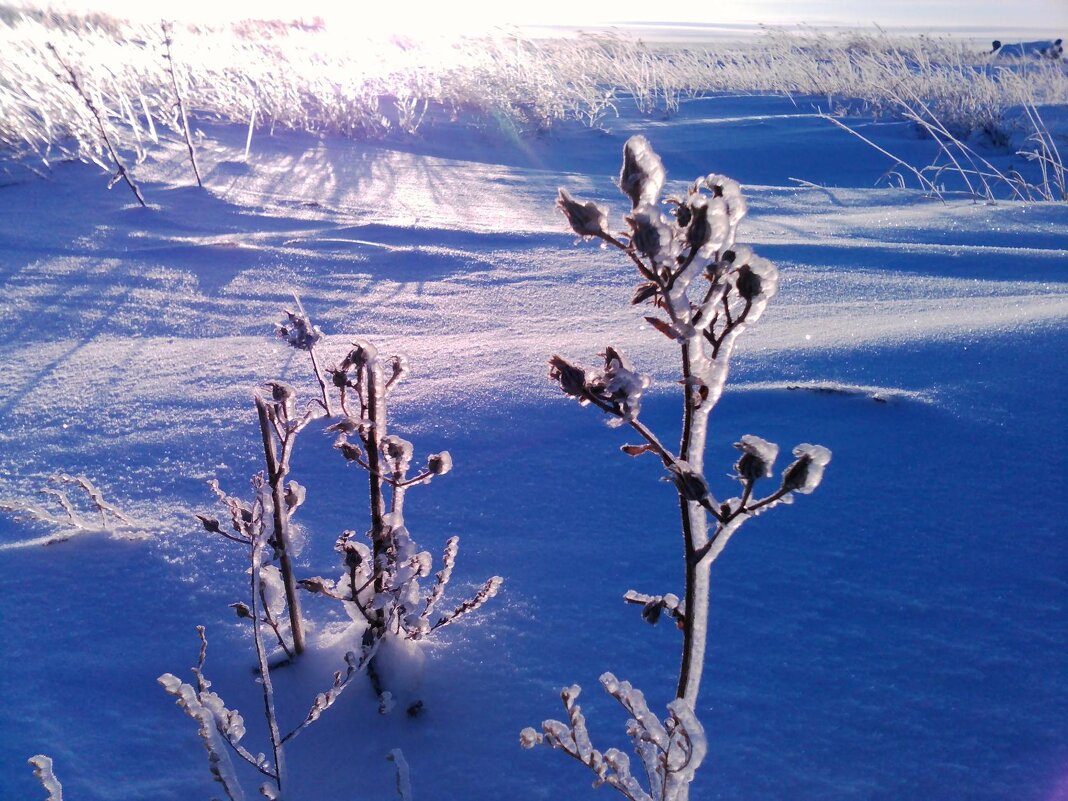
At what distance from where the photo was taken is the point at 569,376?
0.67 meters

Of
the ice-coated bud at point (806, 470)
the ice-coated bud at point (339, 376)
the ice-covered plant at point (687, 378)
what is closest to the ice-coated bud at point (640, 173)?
the ice-covered plant at point (687, 378)

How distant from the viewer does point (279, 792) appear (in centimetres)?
87

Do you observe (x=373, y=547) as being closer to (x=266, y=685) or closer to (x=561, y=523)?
(x=266, y=685)

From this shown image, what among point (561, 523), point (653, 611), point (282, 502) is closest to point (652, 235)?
point (653, 611)

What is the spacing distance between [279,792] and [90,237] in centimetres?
346

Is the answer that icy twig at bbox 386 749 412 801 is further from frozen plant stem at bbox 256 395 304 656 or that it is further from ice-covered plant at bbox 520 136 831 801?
frozen plant stem at bbox 256 395 304 656

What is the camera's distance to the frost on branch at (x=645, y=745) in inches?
26.3

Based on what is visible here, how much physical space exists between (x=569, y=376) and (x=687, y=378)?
4.0 inches

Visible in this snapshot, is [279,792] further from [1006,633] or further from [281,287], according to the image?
[281,287]

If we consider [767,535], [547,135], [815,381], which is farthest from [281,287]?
[547,135]

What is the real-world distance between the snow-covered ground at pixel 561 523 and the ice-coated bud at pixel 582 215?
0.67 m

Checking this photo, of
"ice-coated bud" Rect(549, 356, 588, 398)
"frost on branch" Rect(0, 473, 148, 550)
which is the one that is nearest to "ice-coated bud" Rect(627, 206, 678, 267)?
"ice-coated bud" Rect(549, 356, 588, 398)

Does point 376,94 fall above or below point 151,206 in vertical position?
above

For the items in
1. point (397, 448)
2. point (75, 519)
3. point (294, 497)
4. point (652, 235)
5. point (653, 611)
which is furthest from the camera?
point (75, 519)
